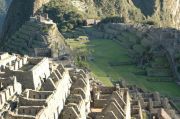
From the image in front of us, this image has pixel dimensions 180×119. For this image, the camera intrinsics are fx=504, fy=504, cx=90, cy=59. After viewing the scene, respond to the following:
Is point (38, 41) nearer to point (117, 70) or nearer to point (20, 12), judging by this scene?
point (117, 70)

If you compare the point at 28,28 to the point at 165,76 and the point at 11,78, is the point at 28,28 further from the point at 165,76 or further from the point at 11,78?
the point at 11,78

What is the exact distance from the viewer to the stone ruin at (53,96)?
130ft

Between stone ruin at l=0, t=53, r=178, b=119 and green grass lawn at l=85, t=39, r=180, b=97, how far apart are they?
2087cm

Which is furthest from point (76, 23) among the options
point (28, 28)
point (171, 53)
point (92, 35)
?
point (171, 53)

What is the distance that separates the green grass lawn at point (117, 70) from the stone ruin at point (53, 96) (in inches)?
822

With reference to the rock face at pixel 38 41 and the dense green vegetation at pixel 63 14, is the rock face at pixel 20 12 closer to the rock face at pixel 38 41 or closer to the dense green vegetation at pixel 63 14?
the dense green vegetation at pixel 63 14

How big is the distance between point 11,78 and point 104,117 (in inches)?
343

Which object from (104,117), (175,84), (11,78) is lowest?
(175,84)

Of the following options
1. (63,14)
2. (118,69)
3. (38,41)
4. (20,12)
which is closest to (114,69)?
(118,69)

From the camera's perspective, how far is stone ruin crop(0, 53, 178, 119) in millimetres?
39656

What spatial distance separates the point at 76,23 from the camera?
516 ft

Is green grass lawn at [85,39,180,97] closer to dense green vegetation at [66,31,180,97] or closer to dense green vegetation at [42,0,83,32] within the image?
dense green vegetation at [66,31,180,97]

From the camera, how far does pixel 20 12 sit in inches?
7559

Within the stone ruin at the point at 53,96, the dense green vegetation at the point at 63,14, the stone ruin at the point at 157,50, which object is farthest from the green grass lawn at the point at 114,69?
the dense green vegetation at the point at 63,14
